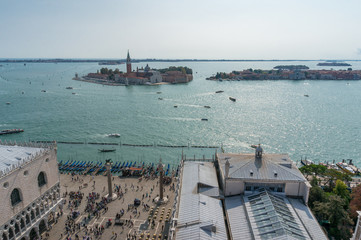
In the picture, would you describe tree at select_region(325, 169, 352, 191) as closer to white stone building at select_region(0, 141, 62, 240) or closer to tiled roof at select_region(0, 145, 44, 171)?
white stone building at select_region(0, 141, 62, 240)

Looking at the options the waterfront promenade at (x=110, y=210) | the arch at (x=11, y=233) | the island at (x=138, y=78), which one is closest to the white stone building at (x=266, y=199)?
the waterfront promenade at (x=110, y=210)

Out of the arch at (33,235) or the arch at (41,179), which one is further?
the arch at (41,179)

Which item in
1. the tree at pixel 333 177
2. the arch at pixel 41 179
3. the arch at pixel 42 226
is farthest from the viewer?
the tree at pixel 333 177

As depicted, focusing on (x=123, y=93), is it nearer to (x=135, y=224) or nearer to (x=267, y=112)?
(x=267, y=112)

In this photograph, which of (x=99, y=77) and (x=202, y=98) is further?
(x=99, y=77)

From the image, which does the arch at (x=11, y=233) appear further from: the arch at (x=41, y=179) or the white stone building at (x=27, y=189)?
the arch at (x=41, y=179)

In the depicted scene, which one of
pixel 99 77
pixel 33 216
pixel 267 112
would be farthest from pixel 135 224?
pixel 99 77

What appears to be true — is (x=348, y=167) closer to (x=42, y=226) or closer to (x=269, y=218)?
(x=269, y=218)
